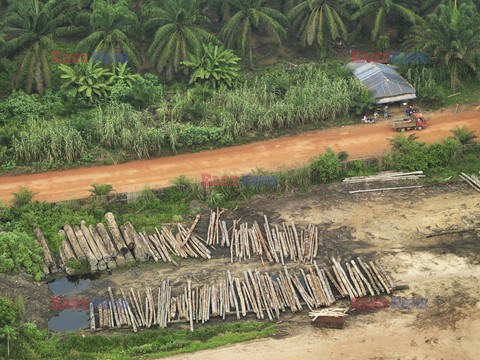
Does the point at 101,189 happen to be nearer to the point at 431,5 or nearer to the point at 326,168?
the point at 326,168

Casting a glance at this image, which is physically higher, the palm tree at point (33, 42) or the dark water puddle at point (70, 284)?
the palm tree at point (33, 42)

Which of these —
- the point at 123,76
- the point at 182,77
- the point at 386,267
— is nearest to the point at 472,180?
the point at 386,267

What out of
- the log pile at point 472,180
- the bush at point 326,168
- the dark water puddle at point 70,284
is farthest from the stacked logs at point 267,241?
the log pile at point 472,180

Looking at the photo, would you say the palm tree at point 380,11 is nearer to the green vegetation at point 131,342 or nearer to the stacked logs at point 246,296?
the stacked logs at point 246,296

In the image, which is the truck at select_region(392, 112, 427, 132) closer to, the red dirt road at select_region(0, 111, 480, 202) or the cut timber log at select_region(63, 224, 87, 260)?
the red dirt road at select_region(0, 111, 480, 202)

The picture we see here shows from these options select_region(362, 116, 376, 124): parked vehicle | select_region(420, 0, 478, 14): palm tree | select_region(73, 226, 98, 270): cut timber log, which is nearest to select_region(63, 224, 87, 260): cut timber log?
select_region(73, 226, 98, 270): cut timber log

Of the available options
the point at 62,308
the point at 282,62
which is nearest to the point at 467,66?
the point at 282,62
